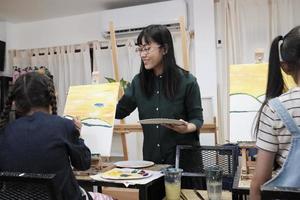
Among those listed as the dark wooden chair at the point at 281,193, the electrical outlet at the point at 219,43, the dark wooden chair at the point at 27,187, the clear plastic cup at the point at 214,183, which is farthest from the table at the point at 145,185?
the electrical outlet at the point at 219,43

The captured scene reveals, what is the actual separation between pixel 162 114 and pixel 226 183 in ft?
1.52

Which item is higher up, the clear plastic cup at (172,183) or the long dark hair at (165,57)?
the long dark hair at (165,57)

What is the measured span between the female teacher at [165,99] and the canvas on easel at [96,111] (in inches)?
7.8

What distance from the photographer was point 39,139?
1.16 meters

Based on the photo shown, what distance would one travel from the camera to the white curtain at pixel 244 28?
3.77 meters

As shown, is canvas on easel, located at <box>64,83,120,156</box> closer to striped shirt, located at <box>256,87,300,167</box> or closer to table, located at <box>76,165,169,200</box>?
table, located at <box>76,165,169,200</box>

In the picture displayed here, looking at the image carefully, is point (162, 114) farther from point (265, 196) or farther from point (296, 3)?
point (296, 3)

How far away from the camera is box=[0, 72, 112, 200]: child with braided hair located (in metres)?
1.16

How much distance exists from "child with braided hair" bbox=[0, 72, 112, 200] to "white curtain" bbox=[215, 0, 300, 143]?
2904 millimetres

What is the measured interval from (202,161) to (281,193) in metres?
0.95

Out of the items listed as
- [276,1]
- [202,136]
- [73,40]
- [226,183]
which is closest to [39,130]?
[226,183]

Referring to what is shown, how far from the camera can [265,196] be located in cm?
73

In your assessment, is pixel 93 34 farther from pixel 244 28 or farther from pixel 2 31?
pixel 244 28

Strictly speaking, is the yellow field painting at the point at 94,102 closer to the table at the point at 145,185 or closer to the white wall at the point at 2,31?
the table at the point at 145,185
